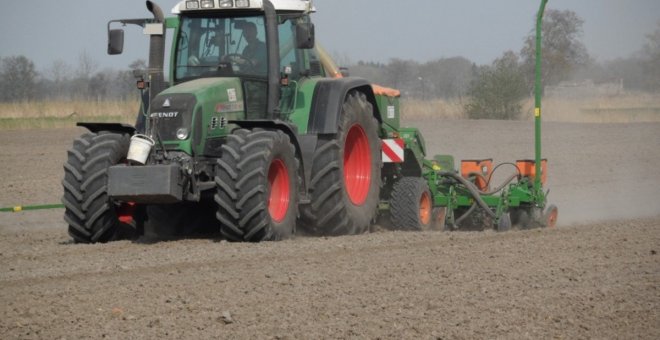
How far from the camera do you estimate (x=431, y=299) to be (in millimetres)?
6871

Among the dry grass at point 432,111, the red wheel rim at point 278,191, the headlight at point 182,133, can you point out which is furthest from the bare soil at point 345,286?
the dry grass at point 432,111

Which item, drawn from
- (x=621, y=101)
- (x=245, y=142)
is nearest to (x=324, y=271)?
(x=245, y=142)

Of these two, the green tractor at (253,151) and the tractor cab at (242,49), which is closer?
the green tractor at (253,151)

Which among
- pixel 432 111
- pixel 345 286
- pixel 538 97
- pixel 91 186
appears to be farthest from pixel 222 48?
pixel 432 111

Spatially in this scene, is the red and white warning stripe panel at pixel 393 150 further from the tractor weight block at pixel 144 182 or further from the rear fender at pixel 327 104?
the tractor weight block at pixel 144 182

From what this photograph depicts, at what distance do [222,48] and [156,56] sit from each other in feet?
2.29

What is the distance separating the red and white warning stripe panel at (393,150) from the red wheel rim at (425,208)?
1.65 feet

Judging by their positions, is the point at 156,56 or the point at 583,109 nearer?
the point at 156,56

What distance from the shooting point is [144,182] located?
9281 mm

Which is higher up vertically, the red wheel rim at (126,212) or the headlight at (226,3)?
the headlight at (226,3)

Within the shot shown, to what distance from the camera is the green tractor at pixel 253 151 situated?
9.52m

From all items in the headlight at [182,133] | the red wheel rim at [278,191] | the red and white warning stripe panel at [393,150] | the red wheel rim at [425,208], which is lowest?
the red wheel rim at [425,208]

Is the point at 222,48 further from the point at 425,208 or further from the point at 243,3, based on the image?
the point at 425,208

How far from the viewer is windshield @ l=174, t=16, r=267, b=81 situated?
1057 cm
